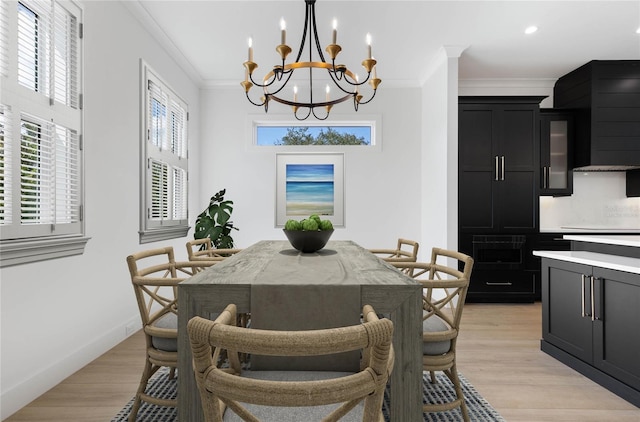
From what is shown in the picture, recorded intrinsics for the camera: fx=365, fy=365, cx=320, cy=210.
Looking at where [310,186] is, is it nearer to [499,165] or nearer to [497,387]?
[499,165]

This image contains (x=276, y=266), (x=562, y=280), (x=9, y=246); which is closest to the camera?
(x=276, y=266)

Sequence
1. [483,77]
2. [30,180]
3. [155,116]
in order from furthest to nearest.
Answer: [483,77] → [155,116] → [30,180]

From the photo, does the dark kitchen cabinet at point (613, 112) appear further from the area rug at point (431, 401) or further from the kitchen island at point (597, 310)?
the area rug at point (431, 401)

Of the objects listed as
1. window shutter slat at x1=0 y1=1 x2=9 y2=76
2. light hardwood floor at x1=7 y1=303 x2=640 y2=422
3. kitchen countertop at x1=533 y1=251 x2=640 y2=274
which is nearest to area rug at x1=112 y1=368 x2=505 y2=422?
light hardwood floor at x1=7 y1=303 x2=640 y2=422

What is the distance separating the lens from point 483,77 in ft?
16.0

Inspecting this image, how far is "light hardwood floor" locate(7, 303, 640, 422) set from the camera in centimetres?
194

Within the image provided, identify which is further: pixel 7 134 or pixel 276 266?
pixel 7 134

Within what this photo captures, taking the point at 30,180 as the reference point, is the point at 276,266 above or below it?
below

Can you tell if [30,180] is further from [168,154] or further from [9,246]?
[168,154]

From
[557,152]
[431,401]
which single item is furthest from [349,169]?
[431,401]

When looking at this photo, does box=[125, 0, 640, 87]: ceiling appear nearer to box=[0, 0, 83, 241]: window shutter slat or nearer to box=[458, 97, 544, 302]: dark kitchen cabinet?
box=[458, 97, 544, 302]: dark kitchen cabinet

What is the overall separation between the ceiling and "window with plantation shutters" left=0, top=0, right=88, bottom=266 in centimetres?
104

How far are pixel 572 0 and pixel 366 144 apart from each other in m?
2.70

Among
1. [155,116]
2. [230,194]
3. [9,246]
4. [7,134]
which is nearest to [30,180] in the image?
[7,134]
